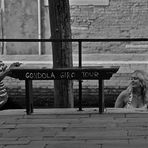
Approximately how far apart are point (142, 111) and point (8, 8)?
9919mm

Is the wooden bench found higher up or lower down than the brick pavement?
higher up

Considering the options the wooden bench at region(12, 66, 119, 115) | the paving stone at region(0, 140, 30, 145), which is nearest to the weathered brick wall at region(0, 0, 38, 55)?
the wooden bench at region(12, 66, 119, 115)

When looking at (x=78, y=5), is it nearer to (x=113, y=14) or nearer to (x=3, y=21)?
(x=113, y=14)

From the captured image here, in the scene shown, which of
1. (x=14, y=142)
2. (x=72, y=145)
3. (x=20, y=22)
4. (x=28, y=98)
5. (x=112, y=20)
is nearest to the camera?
(x=72, y=145)

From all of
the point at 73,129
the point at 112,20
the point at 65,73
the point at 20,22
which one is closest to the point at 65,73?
the point at 65,73

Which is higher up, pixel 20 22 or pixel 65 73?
pixel 65 73

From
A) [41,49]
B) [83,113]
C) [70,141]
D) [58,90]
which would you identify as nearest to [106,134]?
[70,141]

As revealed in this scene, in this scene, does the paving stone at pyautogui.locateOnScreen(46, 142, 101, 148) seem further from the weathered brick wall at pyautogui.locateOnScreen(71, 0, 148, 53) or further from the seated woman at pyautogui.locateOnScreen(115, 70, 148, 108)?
the weathered brick wall at pyautogui.locateOnScreen(71, 0, 148, 53)

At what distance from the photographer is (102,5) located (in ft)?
52.1

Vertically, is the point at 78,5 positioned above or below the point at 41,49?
above

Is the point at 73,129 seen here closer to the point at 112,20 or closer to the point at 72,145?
the point at 72,145

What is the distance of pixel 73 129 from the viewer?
19.2ft

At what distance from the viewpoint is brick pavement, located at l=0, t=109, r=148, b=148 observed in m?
5.23

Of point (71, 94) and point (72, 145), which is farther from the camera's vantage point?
point (71, 94)
